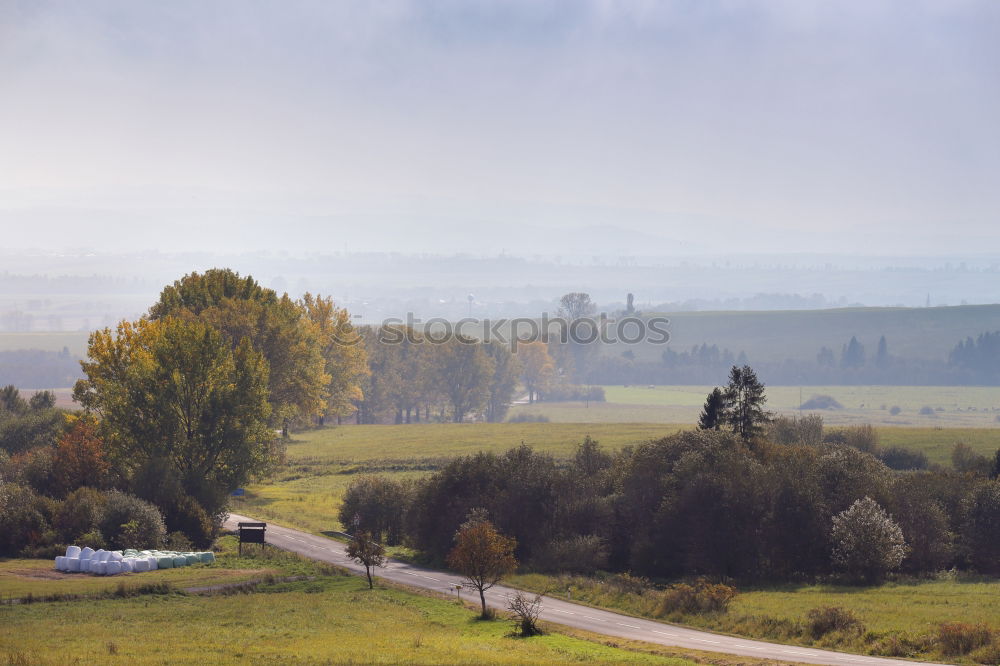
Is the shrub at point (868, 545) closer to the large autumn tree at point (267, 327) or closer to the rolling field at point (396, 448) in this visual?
the rolling field at point (396, 448)

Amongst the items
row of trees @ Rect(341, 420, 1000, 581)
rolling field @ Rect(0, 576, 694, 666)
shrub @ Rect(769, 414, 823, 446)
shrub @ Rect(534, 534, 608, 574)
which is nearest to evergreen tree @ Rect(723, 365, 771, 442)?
row of trees @ Rect(341, 420, 1000, 581)

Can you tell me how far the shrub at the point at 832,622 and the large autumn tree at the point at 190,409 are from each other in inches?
1735

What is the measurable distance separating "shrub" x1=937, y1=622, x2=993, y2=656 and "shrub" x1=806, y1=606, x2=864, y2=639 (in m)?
3.76

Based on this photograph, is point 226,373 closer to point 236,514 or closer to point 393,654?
point 236,514

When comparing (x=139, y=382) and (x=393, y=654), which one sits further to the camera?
(x=139, y=382)

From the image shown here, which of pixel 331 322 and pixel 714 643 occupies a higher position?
pixel 331 322

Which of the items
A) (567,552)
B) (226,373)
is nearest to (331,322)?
(226,373)

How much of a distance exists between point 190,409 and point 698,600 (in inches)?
1696

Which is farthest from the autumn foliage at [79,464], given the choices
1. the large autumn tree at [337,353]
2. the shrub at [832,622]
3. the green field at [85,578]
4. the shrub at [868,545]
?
the large autumn tree at [337,353]

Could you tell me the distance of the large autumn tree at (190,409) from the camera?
256 feet

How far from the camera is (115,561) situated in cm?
5738

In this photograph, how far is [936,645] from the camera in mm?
43406

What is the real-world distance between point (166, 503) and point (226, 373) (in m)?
13.1

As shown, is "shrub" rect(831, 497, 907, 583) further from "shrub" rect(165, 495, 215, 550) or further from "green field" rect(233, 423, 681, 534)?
"shrub" rect(165, 495, 215, 550)
